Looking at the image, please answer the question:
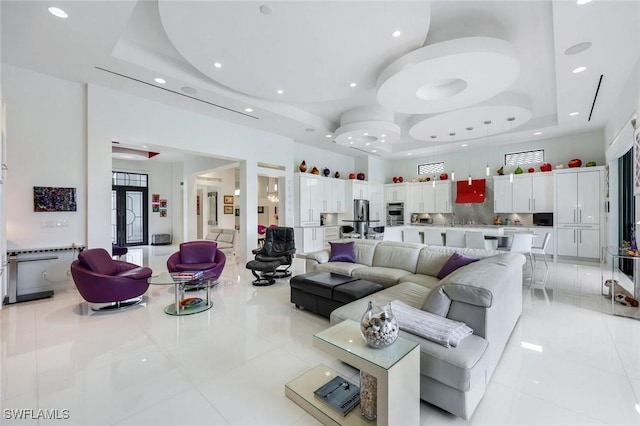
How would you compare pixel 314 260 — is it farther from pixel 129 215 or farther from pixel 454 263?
pixel 129 215

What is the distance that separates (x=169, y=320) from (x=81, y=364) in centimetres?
101

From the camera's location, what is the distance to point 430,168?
10250 mm

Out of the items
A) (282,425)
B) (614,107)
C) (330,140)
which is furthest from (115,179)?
(614,107)

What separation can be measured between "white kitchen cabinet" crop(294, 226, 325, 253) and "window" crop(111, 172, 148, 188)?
714 cm

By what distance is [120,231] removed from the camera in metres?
10.5

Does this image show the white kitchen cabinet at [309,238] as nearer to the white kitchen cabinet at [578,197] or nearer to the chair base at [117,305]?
the chair base at [117,305]

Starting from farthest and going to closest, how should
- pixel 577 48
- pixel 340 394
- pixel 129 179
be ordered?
pixel 129 179 < pixel 577 48 < pixel 340 394

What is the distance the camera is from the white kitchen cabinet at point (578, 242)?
22.2 feet

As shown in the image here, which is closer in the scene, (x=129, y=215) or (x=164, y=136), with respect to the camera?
(x=164, y=136)

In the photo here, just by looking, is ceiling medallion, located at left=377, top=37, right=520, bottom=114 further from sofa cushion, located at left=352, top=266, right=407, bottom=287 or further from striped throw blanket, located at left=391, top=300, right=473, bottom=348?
striped throw blanket, located at left=391, top=300, right=473, bottom=348

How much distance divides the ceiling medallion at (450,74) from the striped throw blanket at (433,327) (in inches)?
114

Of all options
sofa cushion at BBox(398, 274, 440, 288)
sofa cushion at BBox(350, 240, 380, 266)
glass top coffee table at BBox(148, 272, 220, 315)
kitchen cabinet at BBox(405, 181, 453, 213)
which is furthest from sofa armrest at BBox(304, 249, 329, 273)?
kitchen cabinet at BBox(405, 181, 453, 213)

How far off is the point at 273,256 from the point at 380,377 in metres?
4.27

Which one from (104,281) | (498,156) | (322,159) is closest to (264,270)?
(104,281)
